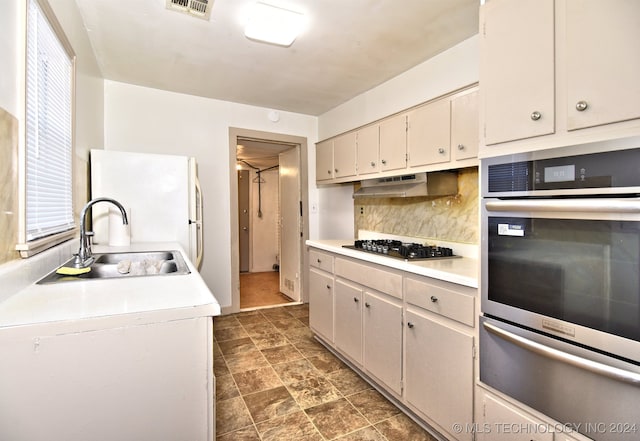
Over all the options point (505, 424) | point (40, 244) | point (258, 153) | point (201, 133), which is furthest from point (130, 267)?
point (258, 153)

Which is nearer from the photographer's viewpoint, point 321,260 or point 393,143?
point 393,143

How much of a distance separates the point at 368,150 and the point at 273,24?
4.16 feet

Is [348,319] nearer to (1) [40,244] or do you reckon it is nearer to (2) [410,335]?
(2) [410,335]

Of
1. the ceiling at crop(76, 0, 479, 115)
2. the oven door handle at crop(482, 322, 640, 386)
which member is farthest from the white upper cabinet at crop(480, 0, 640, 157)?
the ceiling at crop(76, 0, 479, 115)

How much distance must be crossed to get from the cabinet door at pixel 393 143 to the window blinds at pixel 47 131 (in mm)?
2128

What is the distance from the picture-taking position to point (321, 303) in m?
2.87

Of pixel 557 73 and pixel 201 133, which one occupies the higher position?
pixel 201 133

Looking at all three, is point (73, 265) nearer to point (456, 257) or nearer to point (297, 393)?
point (297, 393)

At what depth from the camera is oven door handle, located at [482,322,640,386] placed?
985mm

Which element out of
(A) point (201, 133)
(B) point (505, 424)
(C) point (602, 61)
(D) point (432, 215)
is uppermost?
(A) point (201, 133)

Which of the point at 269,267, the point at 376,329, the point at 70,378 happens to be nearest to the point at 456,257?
the point at 376,329

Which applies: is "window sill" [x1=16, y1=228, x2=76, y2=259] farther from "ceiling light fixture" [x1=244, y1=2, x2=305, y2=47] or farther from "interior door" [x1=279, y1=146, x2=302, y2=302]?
"interior door" [x1=279, y1=146, x2=302, y2=302]

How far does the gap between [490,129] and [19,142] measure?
70.6 inches

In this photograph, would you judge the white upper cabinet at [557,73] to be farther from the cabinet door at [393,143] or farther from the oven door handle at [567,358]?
the cabinet door at [393,143]
